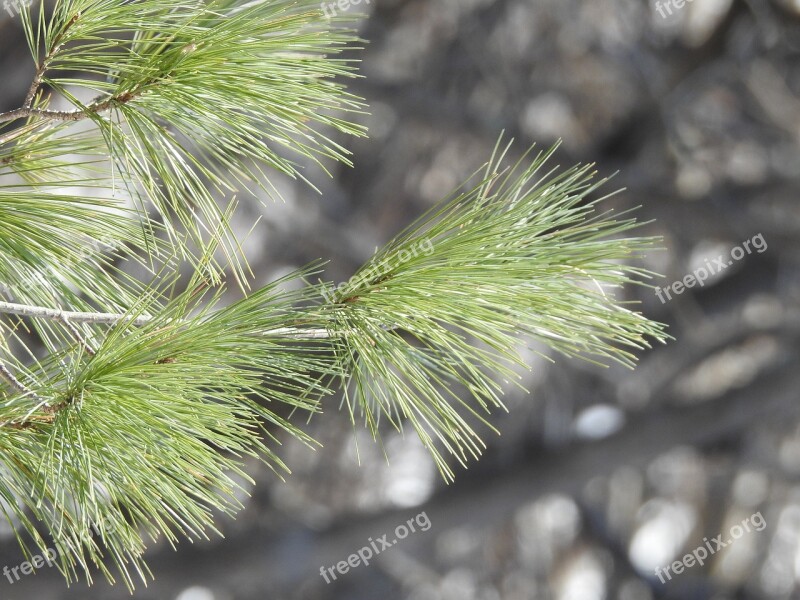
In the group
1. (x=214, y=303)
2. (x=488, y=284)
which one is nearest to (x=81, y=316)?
(x=214, y=303)

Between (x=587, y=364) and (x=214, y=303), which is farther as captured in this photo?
(x=587, y=364)

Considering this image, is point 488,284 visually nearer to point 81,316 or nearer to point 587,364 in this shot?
point 81,316

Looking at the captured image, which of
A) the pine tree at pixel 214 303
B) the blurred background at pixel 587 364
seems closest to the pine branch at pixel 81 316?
the pine tree at pixel 214 303

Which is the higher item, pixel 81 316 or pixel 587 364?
pixel 81 316

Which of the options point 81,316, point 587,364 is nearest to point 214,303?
point 81,316

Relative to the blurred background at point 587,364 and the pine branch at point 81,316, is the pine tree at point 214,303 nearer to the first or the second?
the pine branch at point 81,316

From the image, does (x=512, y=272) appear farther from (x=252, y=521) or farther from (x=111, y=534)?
(x=252, y=521)

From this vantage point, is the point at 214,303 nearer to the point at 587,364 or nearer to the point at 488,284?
the point at 488,284

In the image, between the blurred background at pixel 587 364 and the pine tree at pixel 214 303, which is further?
the blurred background at pixel 587 364
